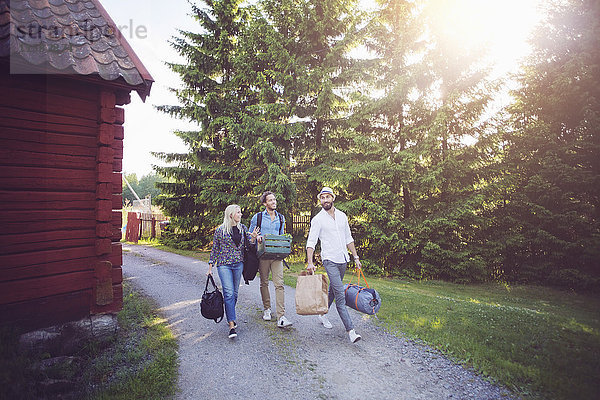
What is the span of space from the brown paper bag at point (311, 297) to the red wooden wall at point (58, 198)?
3.09 metres

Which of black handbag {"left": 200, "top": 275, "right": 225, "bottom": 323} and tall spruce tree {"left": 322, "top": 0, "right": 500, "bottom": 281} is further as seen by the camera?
tall spruce tree {"left": 322, "top": 0, "right": 500, "bottom": 281}

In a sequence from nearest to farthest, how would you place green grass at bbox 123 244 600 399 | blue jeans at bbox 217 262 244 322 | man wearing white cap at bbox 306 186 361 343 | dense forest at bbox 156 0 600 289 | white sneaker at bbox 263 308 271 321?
green grass at bbox 123 244 600 399 < man wearing white cap at bbox 306 186 361 343 < blue jeans at bbox 217 262 244 322 < white sneaker at bbox 263 308 271 321 < dense forest at bbox 156 0 600 289

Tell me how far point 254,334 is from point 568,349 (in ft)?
14.6

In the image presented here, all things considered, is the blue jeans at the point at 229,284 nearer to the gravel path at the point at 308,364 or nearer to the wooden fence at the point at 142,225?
the gravel path at the point at 308,364

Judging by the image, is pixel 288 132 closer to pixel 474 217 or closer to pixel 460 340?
pixel 474 217

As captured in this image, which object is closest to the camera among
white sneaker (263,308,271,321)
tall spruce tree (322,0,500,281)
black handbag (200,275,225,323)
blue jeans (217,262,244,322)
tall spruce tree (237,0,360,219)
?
black handbag (200,275,225,323)

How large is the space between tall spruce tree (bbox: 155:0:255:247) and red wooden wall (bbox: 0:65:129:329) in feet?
31.6

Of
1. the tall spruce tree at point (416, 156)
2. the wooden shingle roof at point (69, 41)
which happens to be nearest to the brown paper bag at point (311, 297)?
the wooden shingle roof at point (69, 41)

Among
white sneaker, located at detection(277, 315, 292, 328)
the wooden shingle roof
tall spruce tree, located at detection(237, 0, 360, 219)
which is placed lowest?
white sneaker, located at detection(277, 315, 292, 328)

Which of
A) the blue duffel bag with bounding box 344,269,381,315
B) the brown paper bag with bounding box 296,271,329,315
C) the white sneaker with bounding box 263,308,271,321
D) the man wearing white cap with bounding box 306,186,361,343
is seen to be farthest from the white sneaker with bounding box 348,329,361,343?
the white sneaker with bounding box 263,308,271,321

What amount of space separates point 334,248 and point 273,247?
3.60 feet

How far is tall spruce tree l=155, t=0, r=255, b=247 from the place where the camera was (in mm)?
15125

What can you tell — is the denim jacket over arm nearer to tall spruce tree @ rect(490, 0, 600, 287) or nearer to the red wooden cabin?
the red wooden cabin

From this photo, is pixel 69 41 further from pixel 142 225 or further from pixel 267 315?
pixel 142 225
